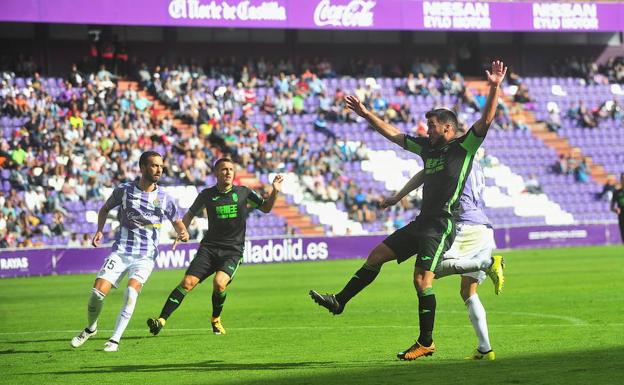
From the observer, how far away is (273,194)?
14.5 m

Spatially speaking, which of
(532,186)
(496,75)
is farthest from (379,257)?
(532,186)

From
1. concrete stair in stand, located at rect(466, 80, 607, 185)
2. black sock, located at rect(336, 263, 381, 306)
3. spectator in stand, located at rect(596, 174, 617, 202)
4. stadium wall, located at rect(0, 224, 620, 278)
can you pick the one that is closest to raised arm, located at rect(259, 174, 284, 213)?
black sock, located at rect(336, 263, 381, 306)

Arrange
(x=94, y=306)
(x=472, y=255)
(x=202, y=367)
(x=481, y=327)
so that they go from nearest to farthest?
(x=481, y=327) → (x=472, y=255) → (x=202, y=367) → (x=94, y=306)

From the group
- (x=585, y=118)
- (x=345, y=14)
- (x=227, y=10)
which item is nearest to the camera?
(x=227, y=10)

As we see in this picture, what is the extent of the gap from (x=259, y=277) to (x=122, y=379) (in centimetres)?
1778

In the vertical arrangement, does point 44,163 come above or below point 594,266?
above

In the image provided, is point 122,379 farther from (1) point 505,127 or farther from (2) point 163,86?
(1) point 505,127

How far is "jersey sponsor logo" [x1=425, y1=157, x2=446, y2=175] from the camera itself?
11195 millimetres

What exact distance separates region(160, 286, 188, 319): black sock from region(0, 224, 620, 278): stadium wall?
1586 centimetres

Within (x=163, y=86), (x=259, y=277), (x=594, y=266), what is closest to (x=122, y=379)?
(x=259, y=277)

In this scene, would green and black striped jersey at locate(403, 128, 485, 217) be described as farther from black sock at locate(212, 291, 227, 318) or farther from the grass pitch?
black sock at locate(212, 291, 227, 318)

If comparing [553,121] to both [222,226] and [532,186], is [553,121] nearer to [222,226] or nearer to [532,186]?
[532,186]

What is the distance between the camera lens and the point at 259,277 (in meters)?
28.7

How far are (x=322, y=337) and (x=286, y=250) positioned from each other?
20.5 metres
